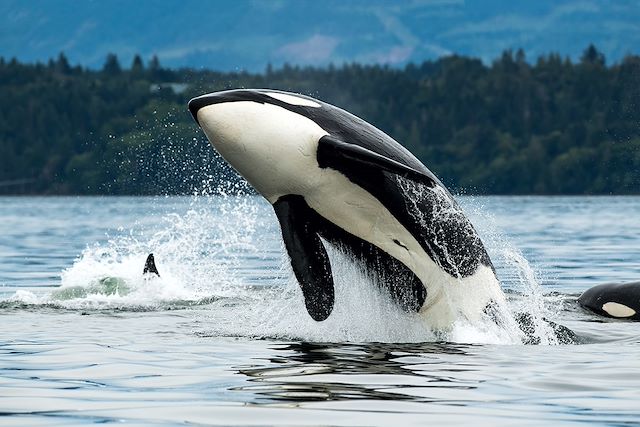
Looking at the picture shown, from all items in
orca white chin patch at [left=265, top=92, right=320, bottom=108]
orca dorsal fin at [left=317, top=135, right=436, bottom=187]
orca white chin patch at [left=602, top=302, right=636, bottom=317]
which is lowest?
orca white chin patch at [left=602, top=302, right=636, bottom=317]

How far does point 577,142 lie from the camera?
12069cm

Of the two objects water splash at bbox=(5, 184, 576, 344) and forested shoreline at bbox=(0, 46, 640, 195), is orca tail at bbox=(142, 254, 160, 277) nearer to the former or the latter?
water splash at bbox=(5, 184, 576, 344)

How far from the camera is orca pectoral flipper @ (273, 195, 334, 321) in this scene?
11.2 meters

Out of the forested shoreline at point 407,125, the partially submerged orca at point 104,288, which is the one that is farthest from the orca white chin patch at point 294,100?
the forested shoreline at point 407,125

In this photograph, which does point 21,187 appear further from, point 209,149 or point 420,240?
point 420,240

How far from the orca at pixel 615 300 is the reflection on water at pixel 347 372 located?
4653mm

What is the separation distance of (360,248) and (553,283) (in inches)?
369

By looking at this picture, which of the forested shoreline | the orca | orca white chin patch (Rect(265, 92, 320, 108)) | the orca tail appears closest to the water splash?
the orca tail

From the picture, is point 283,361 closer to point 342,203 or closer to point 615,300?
point 342,203

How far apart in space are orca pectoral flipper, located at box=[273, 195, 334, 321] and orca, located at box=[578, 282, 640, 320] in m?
4.98

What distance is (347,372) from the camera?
9375 millimetres

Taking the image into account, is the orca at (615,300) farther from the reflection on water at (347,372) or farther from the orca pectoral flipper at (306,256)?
the orca pectoral flipper at (306,256)

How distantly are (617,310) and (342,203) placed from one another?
17.4ft

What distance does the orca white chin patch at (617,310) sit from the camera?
49.3 ft
